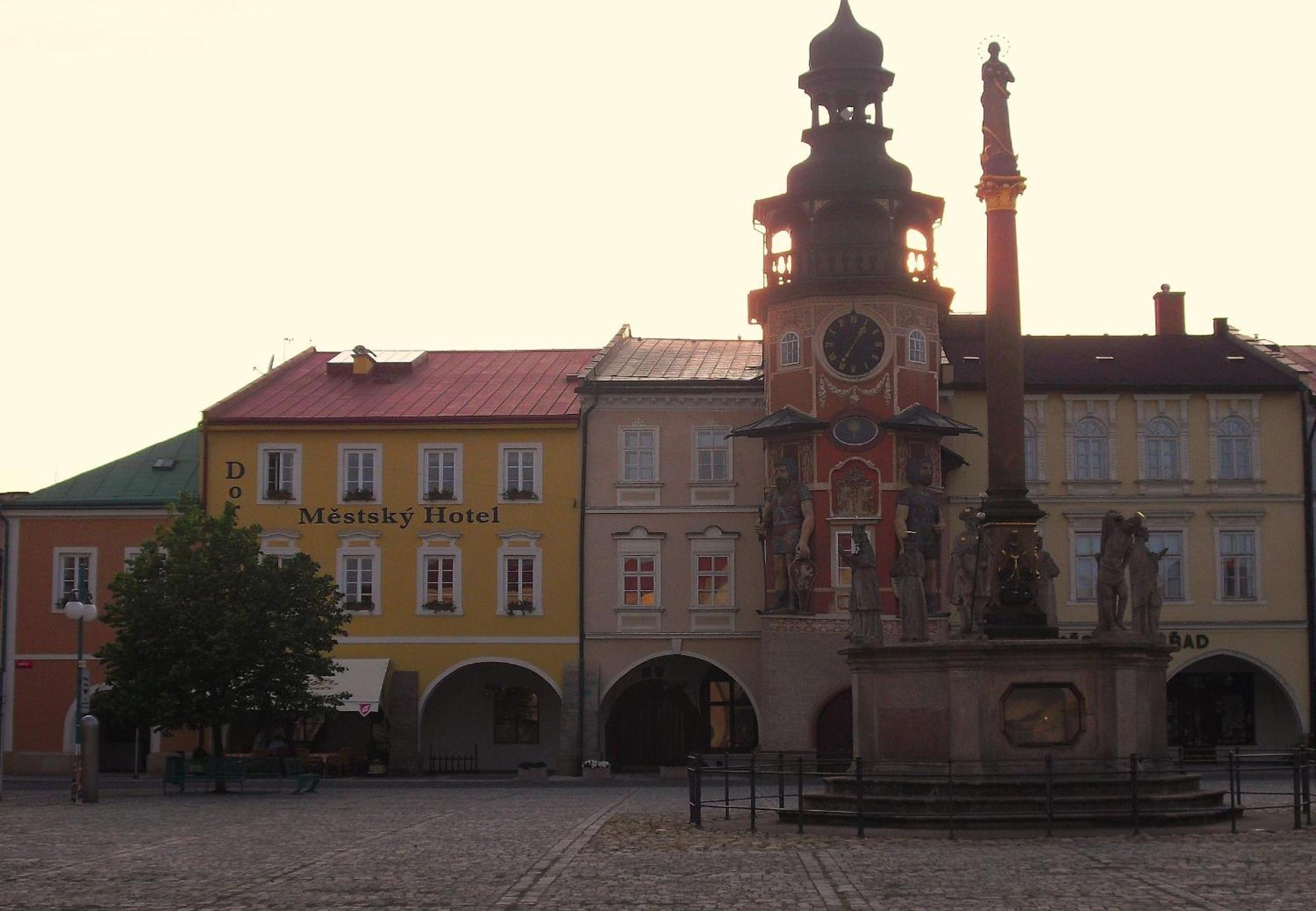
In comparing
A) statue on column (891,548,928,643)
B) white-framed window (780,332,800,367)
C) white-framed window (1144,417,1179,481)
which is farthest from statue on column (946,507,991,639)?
white-framed window (1144,417,1179,481)

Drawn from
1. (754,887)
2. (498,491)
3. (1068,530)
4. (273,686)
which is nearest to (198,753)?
(273,686)

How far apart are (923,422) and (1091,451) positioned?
279 inches

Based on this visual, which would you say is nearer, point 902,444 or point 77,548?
point 902,444

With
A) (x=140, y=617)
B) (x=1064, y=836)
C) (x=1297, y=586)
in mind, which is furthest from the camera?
(x=1297, y=586)

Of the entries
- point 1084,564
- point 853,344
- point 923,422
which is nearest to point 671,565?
point 853,344

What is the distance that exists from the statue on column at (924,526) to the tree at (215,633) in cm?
1419

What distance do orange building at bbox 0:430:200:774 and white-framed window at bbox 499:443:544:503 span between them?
9690 millimetres

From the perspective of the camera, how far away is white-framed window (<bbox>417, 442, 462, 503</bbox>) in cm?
5550

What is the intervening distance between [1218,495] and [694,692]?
15.2 m

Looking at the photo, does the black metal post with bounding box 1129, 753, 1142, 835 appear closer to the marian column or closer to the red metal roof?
the marian column

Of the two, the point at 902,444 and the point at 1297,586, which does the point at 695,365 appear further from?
the point at 1297,586

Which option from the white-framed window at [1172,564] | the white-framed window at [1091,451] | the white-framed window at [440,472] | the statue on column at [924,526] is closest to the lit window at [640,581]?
the white-framed window at [440,472]

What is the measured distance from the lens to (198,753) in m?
47.8

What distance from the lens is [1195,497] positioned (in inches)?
2181
